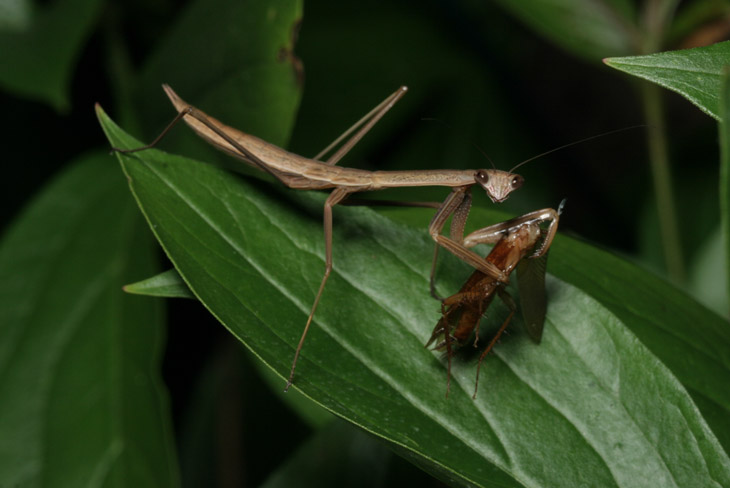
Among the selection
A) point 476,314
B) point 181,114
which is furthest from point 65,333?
point 476,314

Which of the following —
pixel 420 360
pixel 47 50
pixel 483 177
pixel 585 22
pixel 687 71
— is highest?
pixel 585 22

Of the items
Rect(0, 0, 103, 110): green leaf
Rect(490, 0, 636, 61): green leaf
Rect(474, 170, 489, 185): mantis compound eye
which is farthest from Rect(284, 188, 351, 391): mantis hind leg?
Rect(490, 0, 636, 61): green leaf

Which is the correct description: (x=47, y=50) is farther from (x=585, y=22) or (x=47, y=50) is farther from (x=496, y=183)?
(x=585, y=22)

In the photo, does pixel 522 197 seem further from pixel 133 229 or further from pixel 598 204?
pixel 133 229

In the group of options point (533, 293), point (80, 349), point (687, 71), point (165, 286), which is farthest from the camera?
point (80, 349)

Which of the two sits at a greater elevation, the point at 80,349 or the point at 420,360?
the point at 420,360

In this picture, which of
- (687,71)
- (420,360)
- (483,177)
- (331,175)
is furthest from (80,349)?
(687,71)

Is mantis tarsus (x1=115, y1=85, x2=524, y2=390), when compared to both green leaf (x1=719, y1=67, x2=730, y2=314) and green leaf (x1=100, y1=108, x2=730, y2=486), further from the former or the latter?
green leaf (x1=719, y1=67, x2=730, y2=314)
